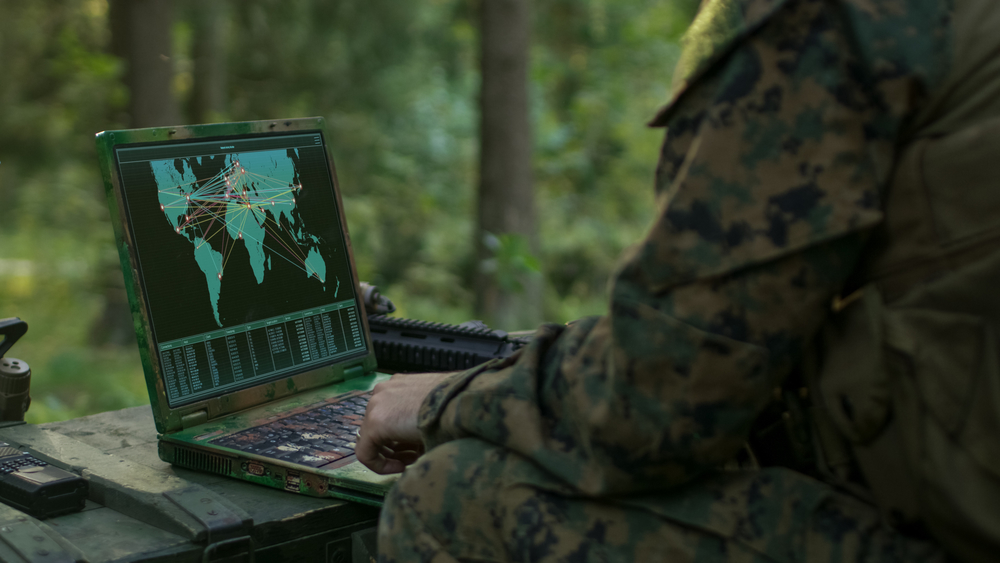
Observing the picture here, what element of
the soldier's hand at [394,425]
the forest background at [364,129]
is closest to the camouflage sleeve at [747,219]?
the soldier's hand at [394,425]

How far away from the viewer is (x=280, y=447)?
168 cm

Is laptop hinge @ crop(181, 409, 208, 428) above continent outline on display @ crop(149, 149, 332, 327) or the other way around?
the other way around

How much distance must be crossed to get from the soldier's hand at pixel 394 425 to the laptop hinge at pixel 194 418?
1.46 feet

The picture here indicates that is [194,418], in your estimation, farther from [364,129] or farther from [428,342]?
[364,129]

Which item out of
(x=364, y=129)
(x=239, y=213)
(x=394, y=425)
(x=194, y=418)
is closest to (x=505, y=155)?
(x=364, y=129)

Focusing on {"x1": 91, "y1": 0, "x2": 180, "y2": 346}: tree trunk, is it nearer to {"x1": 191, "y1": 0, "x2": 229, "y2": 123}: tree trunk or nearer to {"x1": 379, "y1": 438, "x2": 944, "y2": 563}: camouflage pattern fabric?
{"x1": 191, "y1": 0, "x2": 229, "y2": 123}: tree trunk

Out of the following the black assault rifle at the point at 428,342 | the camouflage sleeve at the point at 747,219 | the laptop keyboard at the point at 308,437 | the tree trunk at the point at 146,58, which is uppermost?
the tree trunk at the point at 146,58

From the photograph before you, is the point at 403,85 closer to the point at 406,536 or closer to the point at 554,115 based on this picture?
the point at 554,115

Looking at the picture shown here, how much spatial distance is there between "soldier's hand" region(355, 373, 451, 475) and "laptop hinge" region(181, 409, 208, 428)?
1.46ft

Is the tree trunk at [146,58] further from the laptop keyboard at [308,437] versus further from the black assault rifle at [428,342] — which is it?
the laptop keyboard at [308,437]

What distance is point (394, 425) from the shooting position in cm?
150

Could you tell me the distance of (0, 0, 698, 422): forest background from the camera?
6.71 metres

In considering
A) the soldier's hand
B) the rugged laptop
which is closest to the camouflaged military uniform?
the soldier's hand

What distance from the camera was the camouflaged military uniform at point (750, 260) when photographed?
1.07m
